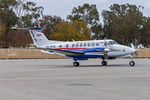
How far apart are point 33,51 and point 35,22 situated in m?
53.8

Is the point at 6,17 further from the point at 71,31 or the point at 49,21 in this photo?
the point at 71,31

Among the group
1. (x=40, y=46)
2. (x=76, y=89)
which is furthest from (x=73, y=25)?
(x=76, y=89)

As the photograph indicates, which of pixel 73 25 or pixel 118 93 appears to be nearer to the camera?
pixel 118 93

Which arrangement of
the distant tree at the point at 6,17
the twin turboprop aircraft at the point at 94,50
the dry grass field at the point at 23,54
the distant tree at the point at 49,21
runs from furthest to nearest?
the distant tree at the point at 49,21
the distant tree at the point at 6,17
the dry grass field at the point at 23,54
the twin turboprop aircraft at the point at 94,50

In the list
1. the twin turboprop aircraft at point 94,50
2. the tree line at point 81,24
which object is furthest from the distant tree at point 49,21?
the twin turboprop aircraft at point 94,50

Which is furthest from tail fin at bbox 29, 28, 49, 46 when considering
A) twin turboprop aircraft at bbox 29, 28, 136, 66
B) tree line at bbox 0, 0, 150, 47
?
tree line at bbox 0, 0, 150, 47

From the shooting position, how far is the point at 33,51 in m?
65.1

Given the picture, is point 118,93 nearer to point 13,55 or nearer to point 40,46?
point 40,46

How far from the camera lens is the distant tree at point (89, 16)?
112 metres

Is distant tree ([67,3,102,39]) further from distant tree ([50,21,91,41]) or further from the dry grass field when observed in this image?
the dry grass field

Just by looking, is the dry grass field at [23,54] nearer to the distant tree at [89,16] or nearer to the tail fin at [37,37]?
the tail fin at [37,37]

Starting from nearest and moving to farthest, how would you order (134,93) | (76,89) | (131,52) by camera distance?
1. (134,93)
2. (76,89)
3. (131,52)

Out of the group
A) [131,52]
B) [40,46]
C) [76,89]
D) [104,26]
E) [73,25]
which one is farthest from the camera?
[104,26]

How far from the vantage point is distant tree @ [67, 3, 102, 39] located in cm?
11150
